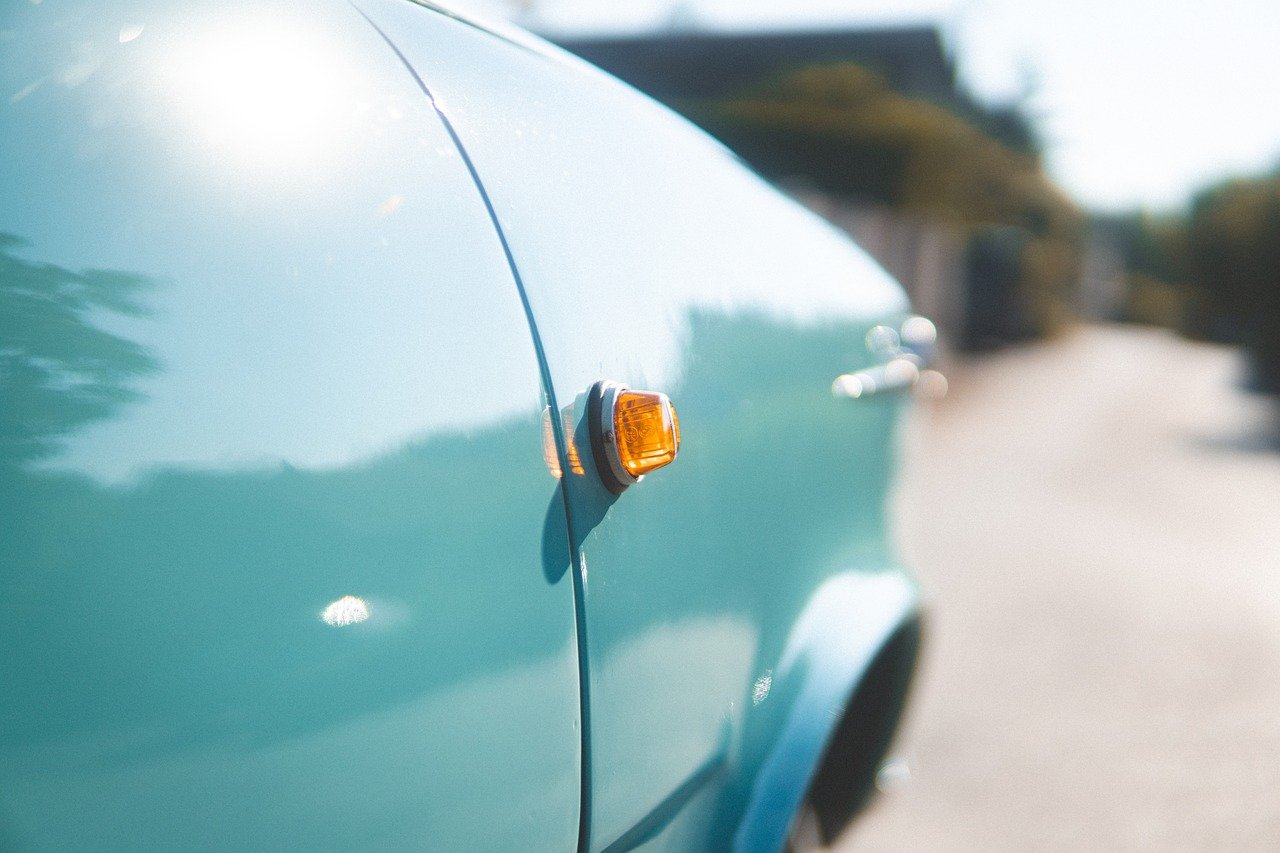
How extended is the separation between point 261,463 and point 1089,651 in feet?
14.6

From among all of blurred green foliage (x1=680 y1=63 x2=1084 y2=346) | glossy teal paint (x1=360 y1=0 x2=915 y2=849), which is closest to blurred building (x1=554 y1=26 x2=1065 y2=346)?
blurred green foliage (x1=680 y1=63 x2=1084 y2=346)

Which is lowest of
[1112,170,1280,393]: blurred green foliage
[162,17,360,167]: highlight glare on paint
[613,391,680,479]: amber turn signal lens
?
[1112,170,1280,393]: blurred green foliage

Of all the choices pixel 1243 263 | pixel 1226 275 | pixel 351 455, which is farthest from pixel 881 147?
pixel 1226 275

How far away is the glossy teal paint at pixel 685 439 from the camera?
4.55ft

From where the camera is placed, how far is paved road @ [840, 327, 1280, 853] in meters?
Answer: 3.34

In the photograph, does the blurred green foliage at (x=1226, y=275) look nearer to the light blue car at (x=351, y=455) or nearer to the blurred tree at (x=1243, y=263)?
the blurred tree at (x=1243, y=263)

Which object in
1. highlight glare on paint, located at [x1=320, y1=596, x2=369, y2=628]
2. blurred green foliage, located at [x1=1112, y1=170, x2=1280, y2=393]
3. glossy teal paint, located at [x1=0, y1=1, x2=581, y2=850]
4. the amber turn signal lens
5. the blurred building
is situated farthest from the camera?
blurred green foliage, located at [x1=1112, y1=170, x2=1280, y2=393]

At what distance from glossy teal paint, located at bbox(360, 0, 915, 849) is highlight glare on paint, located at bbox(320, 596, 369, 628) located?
0.31m

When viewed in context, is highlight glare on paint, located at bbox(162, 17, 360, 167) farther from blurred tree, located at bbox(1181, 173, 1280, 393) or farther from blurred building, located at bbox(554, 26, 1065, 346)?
blurred tree, located at bbox(1181, 173, 1280, 393)

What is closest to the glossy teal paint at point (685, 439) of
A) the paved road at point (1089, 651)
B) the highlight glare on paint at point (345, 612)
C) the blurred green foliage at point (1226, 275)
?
the highlight glare on paint at point (345, 612)

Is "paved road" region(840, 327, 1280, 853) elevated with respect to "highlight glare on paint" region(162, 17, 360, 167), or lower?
lower

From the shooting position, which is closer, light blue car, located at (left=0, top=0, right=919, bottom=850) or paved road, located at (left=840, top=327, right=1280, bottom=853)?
light blue car, located at (left=0, top=0, right=919, bottom=850)

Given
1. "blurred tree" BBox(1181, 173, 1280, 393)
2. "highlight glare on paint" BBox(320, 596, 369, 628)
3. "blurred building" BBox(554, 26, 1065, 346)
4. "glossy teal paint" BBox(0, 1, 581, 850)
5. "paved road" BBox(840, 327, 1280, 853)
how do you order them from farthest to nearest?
1. "blurred tree" BBox(1181, 173, 1280, 393)
2. "blurred building" BBox(554, 26, 1065, 346)
3. "paved road" BBox(840, 327, 1280, 853)
4. "highlight glare on paint" BBox(320, 596, 369, 628)
5. "glossy teal paint" BBox(0, 1, 581, 850)

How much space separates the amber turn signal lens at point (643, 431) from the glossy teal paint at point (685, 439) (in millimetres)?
47
